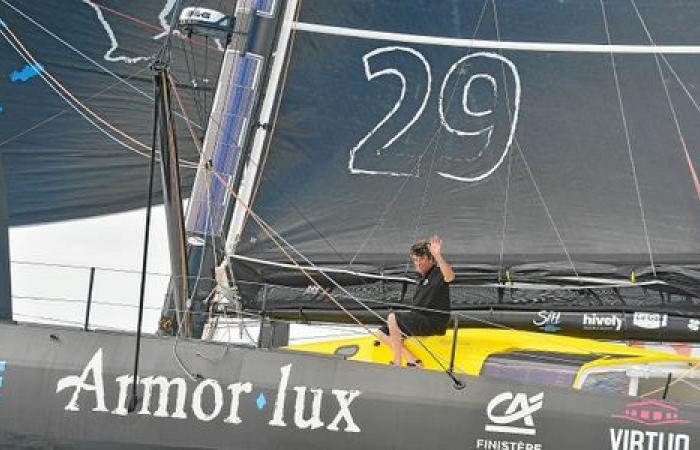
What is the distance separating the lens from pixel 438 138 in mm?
8578

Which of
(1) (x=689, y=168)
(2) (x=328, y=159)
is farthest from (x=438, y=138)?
(1) (x=689, y=168)

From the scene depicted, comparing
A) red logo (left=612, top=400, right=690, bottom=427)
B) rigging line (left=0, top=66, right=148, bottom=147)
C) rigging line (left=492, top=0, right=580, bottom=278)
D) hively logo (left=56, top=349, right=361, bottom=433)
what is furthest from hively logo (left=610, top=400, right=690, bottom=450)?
rigging line (left=0, top=66, right=148, bottom=147)

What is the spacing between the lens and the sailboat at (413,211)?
6.92 meters

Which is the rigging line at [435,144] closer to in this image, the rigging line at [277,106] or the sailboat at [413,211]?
the sailboat at [413,211]

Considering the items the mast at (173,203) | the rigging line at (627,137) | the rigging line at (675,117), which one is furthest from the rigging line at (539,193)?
the mast at (173,203)

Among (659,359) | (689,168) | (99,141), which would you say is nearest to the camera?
(659,359)

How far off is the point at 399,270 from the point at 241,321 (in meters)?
0.80

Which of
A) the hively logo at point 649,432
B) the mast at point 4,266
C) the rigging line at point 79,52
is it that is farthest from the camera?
the rigging line at point 79,52

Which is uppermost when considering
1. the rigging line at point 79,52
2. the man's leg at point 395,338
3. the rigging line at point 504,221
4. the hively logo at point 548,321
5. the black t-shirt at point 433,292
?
the rigging line at point 79,52

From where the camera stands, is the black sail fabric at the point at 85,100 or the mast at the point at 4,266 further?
the black sail fabric at the point at 85,100

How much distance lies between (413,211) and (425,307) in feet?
3.54

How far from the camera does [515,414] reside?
21.8 feet

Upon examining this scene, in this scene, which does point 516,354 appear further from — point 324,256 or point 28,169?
point 28,169

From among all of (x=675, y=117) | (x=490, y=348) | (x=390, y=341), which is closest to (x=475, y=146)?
(x=675, y=117)
